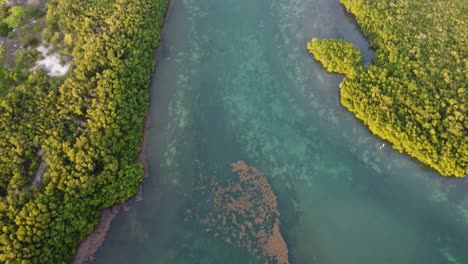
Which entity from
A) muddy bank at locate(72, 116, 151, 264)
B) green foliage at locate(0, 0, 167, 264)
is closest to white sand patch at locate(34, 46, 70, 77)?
green foliage at locate(0, 0, 167, 264)

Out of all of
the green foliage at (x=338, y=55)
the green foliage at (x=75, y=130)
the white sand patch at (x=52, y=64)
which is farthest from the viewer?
the green foliage at (x=338, y=55)

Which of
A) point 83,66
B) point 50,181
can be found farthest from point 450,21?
point 50,181

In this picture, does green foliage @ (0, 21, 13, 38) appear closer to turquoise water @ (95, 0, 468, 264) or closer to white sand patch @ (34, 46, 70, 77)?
white sand patch @ (34, 46, 70, 77)

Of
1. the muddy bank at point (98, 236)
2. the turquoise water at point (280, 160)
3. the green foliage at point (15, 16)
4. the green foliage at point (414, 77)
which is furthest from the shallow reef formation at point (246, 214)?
the green foliage at point (15, 16)

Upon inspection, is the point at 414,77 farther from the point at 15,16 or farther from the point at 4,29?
the point at 4,29

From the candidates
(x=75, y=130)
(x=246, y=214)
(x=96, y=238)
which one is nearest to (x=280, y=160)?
(x=246, y=214)

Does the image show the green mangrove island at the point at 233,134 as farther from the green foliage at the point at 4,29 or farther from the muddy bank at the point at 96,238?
the muddy bank at the point at 96,238

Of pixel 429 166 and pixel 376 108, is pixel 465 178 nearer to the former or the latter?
pixel 429 166
